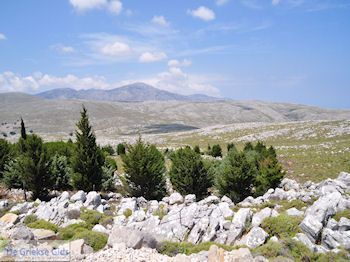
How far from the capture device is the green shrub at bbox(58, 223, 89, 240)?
44.8 ft

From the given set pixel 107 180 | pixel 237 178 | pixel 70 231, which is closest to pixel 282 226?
pixel 70 231

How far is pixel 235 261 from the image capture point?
10219 mm

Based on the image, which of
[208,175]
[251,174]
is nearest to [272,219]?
[251,174]

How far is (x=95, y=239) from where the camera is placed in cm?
1236

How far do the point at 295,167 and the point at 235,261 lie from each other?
2661 centimetres

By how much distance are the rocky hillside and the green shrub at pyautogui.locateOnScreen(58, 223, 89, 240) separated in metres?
0.04

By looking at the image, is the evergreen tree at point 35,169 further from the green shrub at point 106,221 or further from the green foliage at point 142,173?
the green shrub at point 106,221

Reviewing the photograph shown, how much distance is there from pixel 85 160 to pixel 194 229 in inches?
536

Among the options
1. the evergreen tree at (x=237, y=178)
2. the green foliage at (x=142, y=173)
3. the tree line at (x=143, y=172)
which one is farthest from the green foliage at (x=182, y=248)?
the green foliage at (x=142, y=173)

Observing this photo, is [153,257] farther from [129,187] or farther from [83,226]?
[129,187]

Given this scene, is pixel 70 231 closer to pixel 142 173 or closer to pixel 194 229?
pixel 194 229

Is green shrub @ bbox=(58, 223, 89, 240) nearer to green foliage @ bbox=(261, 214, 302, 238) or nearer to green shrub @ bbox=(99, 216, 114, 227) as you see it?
green shrub @ bbox=(99, 216, 114, 227)

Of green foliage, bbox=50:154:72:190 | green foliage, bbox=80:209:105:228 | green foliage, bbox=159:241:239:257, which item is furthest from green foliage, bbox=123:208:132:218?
green foliage, bbox=50:154:72:190

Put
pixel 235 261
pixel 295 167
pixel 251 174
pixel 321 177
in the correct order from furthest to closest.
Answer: pixel 295 167 < pixel 321 177 < pixel 251 174 < pixel 235 261
